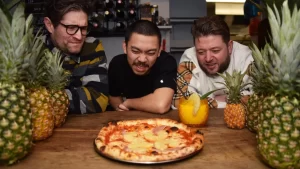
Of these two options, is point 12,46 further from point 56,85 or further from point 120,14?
point 120,14

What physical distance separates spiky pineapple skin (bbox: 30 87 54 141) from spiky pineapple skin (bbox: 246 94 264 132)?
99 centimetres

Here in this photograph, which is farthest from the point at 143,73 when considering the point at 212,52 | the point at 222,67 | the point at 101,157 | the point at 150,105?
the point at 101,157

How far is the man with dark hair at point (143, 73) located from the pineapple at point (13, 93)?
1028 millimetres

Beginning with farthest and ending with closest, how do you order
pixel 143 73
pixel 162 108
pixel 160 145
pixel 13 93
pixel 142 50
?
pixel 143 73 < pixel 142 50 < pixel 162 108 < pixel 160 145 < pixel 13 93

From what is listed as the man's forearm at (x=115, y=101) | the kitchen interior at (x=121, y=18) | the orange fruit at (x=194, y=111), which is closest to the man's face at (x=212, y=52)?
the man's forearm at (x=115, y=101)

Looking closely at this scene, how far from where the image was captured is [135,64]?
2494mm

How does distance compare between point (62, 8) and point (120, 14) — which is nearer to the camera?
point (62, 8)

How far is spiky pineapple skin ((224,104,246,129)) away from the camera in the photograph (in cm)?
170

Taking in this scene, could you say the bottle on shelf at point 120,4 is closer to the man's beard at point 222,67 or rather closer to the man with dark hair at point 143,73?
the man with dark hair at point 143,73

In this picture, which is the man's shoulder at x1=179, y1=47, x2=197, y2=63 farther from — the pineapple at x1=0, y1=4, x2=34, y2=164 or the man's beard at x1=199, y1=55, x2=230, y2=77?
the pineapple at x1=0, y1=4, x2=34, y2=164

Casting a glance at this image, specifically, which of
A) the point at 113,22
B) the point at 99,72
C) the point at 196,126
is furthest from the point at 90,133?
the point at 113,22

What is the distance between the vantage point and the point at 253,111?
5.29 ft

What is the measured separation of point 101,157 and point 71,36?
47.5 inches

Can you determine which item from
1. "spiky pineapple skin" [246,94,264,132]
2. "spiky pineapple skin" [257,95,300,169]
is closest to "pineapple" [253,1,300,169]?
"spiky pineapple skin" [257,95,300,169]
